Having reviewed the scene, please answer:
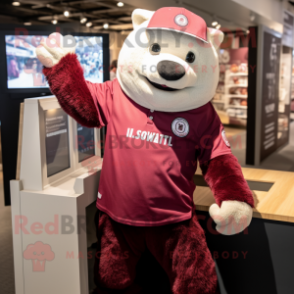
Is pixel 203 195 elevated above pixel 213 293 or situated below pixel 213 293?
above

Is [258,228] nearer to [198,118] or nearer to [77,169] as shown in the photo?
[198,118]

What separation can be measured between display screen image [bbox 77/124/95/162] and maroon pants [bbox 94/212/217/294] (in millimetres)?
539

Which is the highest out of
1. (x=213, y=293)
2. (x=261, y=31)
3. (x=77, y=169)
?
(x=261, y=31)

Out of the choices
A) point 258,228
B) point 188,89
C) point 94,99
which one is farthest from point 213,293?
point 94,99

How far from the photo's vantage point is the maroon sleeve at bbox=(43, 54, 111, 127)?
1.49 meters

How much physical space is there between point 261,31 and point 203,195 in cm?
418

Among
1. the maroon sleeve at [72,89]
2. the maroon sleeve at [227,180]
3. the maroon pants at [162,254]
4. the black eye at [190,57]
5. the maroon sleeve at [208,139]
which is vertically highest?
the black eye at [190,57]

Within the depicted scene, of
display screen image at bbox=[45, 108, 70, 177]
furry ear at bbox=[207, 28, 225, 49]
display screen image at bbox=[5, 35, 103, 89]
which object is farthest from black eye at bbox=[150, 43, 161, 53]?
display screen image at bbox=[5, 35, 103, 89]

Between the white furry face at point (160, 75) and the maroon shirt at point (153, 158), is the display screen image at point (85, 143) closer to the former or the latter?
the maroon shirt at point (153, 158)

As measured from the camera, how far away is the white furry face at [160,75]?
1396 mm

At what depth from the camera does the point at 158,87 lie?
4.70ft

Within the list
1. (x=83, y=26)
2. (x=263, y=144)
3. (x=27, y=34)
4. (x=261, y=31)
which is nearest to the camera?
(x=27, y=34)

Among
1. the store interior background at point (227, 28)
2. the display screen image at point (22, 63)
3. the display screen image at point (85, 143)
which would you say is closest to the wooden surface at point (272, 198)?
the display screen image at point (85, 143)

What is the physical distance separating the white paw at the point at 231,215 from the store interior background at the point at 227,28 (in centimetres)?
157
